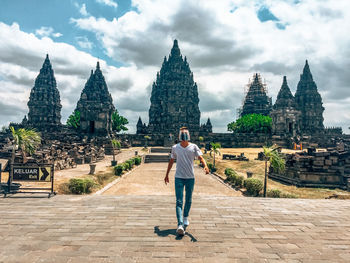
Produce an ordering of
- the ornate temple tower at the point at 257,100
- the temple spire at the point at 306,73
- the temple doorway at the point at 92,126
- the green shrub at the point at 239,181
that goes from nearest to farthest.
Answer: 1. the green shrub at the point at 239,181
2. the temple doorway at the point at 92,126
3. the temple spire at the point at 306,73
4. the ornate temple tower at the point at 257,100

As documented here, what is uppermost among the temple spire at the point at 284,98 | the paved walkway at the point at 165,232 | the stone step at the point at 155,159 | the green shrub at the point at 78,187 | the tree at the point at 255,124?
the temple spire at the point at 284,98

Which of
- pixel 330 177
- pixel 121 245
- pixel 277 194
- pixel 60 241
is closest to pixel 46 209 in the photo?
pixel 60 241

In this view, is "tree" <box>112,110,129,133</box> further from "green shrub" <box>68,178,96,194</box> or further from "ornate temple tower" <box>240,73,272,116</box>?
"green shrub" <box>68,178,96,194</box>

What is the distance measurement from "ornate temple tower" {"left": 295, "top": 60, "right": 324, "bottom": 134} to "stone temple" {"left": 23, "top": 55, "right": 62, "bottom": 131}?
74847 mm

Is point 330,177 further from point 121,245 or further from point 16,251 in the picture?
point 16,251

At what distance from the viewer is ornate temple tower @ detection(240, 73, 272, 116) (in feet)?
248

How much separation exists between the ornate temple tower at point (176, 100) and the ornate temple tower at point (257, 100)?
17.8m

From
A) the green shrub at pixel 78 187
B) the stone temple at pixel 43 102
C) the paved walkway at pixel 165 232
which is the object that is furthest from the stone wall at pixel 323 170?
the stone temple at pixel 43 102

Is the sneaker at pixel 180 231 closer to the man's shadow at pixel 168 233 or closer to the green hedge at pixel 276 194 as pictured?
the man's shadow at pixel 168 233

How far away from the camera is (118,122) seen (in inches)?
2854

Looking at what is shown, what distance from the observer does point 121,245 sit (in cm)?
396

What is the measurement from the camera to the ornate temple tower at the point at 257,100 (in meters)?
75.7

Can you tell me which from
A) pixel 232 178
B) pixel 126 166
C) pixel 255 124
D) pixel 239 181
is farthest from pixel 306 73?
pixel 126 166

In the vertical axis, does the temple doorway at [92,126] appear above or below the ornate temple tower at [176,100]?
below
